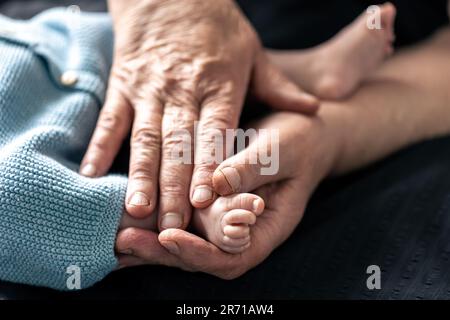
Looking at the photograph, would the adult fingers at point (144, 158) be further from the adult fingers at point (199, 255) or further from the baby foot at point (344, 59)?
the baby foot at point (344, 59)

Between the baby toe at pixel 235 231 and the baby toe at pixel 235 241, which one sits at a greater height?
the baby toe at pixel 235 231

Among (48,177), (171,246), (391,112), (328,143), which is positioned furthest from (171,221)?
(391,112)

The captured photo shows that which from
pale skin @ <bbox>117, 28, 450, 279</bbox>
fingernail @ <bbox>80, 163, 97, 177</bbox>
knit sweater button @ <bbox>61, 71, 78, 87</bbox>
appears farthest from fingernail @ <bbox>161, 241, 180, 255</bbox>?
knit sweater button @ <bbox>61, 71, 78, 87</bbox>

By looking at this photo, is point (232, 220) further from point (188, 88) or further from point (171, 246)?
point (188, 88)

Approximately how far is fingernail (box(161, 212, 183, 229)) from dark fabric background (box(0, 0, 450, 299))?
72 millimetres

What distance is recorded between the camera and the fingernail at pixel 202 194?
2.23ft

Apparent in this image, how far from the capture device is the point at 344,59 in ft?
3.11

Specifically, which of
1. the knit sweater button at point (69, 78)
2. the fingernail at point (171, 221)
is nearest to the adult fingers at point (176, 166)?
the fingernail at point (171, 221)

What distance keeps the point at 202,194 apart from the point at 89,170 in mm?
153

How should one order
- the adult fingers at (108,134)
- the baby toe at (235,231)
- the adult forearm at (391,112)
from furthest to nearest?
the adult forearm at (391,112) → the adult fingers at (108,134) → the baby toe at (235,231)

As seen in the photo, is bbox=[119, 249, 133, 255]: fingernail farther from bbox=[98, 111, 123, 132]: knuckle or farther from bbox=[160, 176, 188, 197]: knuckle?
bbox=[98, 111, 123, 132]: knuckle

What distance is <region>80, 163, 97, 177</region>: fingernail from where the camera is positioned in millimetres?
727

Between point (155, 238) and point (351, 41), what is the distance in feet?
1.64

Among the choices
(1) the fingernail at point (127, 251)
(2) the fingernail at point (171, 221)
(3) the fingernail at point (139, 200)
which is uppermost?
(3) the fingernail at point (139, 200)
